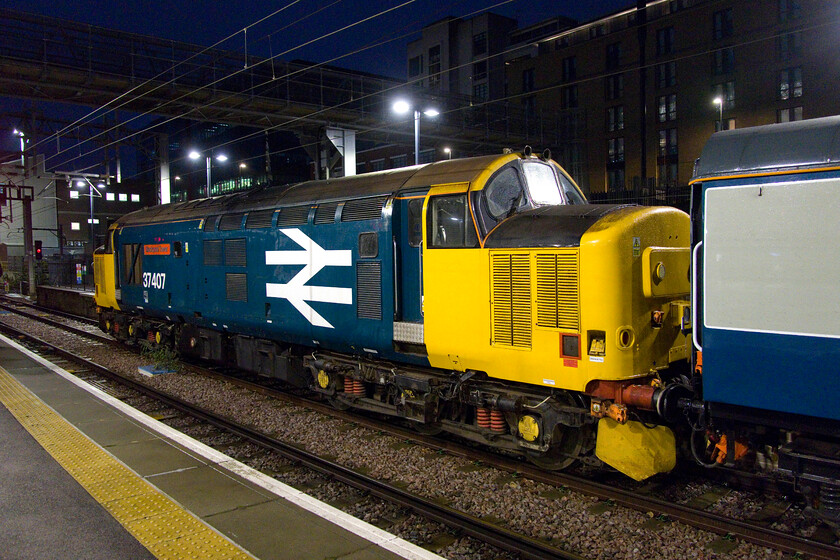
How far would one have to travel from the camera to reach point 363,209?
8.84 meters

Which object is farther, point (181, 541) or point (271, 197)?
point (271, 197)

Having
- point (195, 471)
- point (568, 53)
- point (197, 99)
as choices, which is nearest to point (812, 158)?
point (195, 471)

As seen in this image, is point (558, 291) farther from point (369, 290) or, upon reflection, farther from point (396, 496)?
point (369, 290)

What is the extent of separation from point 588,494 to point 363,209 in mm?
4794

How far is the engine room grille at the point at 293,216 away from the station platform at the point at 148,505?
3.74m

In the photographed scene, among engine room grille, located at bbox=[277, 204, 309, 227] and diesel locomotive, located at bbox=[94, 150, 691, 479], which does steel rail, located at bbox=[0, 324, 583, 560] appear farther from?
engine room grille, located at bbox=[277, 204, 309, 227]

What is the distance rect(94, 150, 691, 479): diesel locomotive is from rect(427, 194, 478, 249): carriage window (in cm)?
2

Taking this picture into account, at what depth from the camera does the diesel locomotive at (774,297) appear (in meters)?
4.68

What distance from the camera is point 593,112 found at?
49.8m

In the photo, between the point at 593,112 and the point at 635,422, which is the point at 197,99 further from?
the point at 593,112

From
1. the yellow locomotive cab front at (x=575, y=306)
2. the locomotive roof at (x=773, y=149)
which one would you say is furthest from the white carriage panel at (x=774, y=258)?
the yellow locomotive cab front at (x=575, y=306)

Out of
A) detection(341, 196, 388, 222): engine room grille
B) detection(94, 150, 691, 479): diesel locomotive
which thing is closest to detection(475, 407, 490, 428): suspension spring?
detection(94, 150, 691, 479): diesel locomotive

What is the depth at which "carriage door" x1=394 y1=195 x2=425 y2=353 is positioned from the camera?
26.6ft

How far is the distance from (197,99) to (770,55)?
126ft
